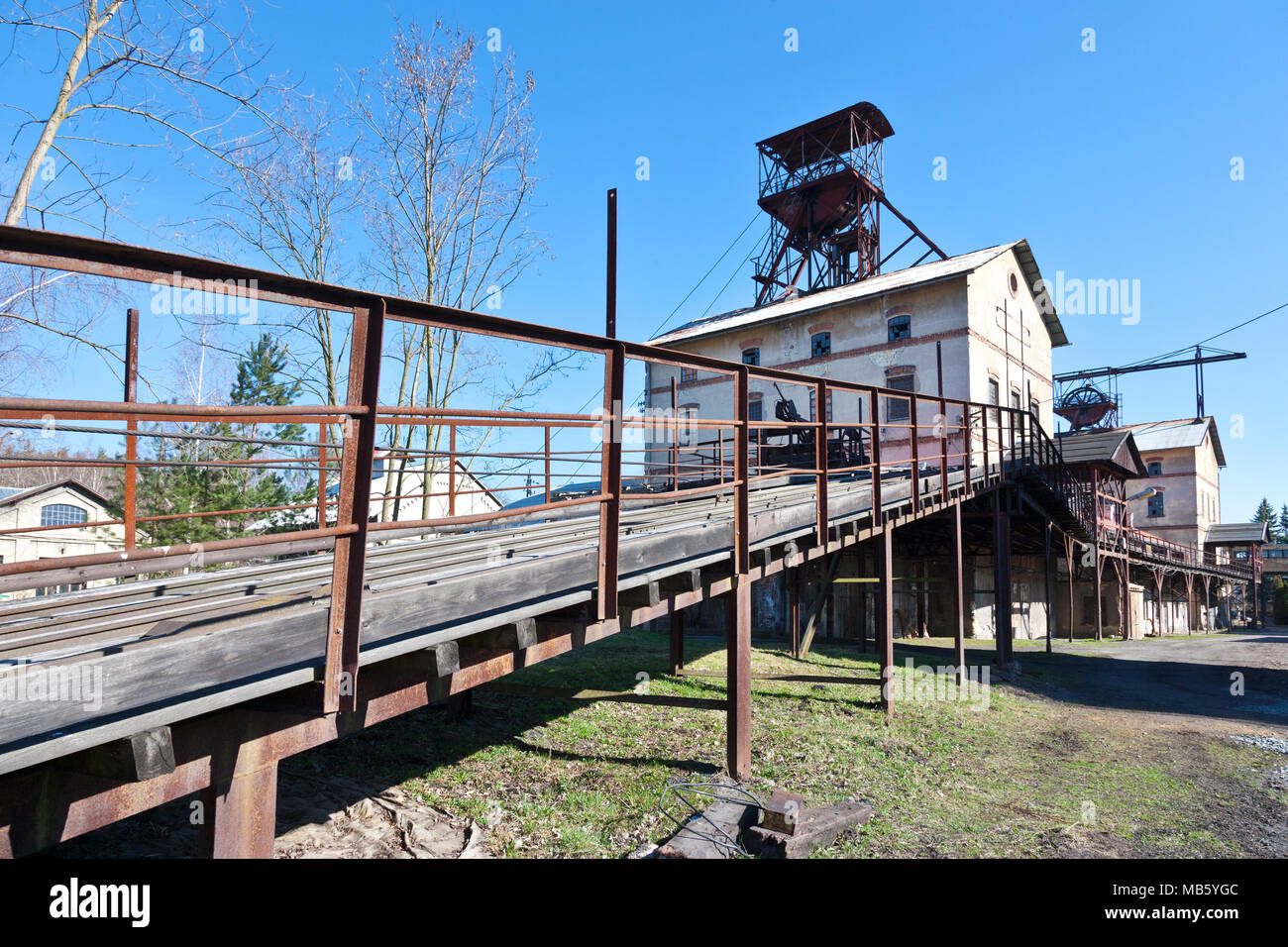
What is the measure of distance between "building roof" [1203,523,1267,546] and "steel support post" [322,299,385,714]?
4754 centimetres

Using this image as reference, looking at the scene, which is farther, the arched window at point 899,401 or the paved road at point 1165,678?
the arched window at point 899,401

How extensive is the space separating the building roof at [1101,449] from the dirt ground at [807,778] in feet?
51.3

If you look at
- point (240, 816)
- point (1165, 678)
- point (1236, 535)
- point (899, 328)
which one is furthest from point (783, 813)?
point (1236, 535)

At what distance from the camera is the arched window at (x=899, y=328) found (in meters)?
22.1

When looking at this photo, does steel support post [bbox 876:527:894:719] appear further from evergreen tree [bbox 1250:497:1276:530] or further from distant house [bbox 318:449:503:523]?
evergreen tree [bbox 1250:497:1276:530]

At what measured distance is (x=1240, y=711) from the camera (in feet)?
32.8

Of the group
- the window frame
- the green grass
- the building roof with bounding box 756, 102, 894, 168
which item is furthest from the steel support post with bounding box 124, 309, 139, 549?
the building roof with bounding box 756, 102, 894, 168

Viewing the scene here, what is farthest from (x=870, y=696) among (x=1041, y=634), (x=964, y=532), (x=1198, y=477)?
(x=1198, y=477)

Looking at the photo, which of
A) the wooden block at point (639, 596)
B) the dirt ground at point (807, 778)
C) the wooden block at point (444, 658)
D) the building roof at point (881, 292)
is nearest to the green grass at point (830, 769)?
the dirt ground at point (807, 778)

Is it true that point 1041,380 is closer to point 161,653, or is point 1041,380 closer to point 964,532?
point 964,532

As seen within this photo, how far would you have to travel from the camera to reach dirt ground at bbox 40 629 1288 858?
477 cm

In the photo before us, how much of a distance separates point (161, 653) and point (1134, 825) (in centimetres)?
644

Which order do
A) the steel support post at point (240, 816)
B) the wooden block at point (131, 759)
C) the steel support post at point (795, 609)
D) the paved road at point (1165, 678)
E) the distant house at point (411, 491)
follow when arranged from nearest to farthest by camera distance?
1. the wooden block at point (131, 759)
2. the steel support post at point (240, 816)
3. the paved road at point (1165, 678)
4. the steel support post at point (795, 609)
5. the distant house at point (411, 491)

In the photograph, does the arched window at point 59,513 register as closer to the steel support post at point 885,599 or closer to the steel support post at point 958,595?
the steel support post at point 885,599
